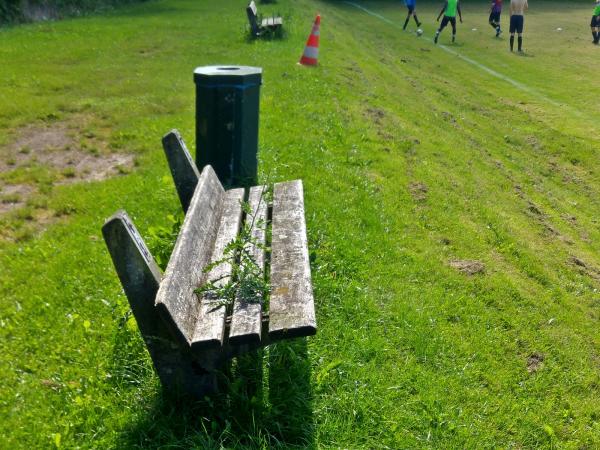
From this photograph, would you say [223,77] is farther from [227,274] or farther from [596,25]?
[596,25]

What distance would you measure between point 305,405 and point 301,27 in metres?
15.8

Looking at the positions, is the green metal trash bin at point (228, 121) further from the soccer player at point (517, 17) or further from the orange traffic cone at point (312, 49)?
the soccer player at point (517, 17)

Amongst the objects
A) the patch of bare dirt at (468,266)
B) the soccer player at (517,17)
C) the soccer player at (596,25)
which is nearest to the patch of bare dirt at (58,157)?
the patch of bare dirt at (468,266)

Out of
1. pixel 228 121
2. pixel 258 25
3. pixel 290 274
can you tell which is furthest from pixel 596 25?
pixel 290 274

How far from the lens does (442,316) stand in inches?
154

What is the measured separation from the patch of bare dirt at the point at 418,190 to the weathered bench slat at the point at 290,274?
2.40 meters

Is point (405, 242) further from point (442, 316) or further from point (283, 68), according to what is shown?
point (283, 68)

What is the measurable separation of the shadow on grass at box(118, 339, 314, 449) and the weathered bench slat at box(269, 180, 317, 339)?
49 cm

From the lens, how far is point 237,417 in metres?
2.67

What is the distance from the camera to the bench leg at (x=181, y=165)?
3674 millimetres

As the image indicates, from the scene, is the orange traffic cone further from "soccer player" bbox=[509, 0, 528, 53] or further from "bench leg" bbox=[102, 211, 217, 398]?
"soccer player" bbox=[509, 0, 528, 53]

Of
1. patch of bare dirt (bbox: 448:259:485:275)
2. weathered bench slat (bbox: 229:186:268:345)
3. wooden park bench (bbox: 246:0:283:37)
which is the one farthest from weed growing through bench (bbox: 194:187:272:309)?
wooden park bench (bbox: 246:0:283:37)

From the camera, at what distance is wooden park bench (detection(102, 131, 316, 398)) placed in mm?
2287

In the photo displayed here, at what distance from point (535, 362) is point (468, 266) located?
117 cm
